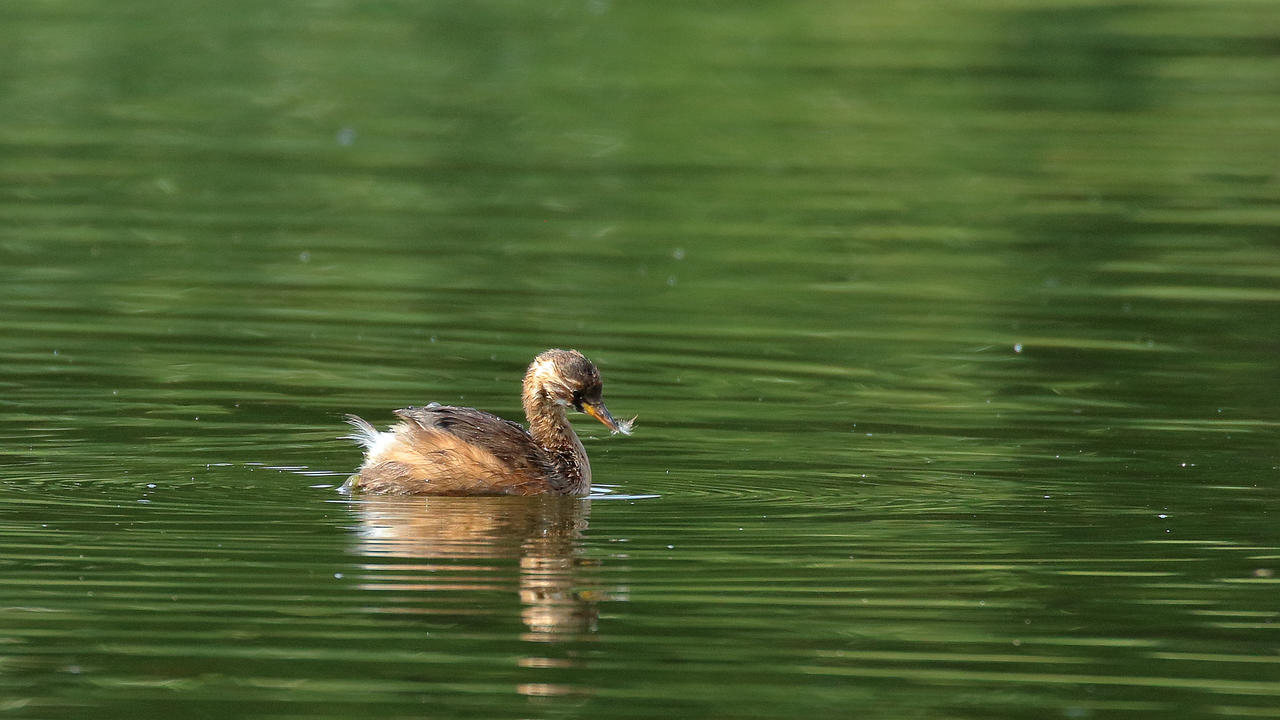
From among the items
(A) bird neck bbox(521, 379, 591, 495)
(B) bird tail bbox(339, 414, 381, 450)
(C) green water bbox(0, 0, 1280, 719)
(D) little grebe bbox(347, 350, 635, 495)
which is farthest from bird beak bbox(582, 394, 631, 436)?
(B) bird tail bbox(339, 414, 381, 450)

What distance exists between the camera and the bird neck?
34.1 ft

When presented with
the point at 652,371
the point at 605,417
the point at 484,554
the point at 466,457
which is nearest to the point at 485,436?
the point at 466,457

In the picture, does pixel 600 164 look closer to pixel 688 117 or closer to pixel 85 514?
pixel 688 117

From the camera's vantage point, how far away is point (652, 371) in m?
13.3

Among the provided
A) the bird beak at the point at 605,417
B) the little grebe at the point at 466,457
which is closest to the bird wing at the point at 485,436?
the little grebe at the point at 466,457

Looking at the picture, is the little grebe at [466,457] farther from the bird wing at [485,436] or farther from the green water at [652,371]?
the green water at [652,371]

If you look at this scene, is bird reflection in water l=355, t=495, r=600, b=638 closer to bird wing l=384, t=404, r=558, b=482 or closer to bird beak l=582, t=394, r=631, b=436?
bird wing l=384, t=404, r=558, b=482

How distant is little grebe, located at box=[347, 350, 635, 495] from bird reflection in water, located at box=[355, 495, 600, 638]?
7cm

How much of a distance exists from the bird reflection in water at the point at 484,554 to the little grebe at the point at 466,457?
7 cm

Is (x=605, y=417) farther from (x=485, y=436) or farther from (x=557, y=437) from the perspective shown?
(x=485, y=436)

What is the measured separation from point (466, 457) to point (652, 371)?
318cm

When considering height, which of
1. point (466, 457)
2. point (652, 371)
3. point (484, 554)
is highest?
point (652, 371)

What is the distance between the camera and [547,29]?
3067cm

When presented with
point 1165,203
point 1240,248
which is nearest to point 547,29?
point 1165,203
